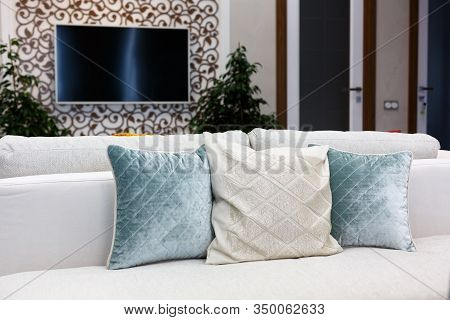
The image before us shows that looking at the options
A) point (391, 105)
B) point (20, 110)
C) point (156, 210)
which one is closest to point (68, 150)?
point (156, 210)

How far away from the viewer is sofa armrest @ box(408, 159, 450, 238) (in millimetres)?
1923

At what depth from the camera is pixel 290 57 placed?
527 cm

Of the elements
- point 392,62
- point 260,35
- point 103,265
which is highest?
point 260,35

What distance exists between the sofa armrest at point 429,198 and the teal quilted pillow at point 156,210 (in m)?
0.80

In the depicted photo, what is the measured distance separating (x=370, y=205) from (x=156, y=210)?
0.71 m

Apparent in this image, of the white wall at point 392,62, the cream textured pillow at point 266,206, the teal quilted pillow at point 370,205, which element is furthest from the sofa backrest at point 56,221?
the white wall at point 392,62

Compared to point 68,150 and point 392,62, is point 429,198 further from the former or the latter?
point 392,62

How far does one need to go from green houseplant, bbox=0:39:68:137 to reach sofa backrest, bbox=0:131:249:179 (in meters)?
2.92

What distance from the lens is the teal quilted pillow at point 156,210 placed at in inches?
60.4

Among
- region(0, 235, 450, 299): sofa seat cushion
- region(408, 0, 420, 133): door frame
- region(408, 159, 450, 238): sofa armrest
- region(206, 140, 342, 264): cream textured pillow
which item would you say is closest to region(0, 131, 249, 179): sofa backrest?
region(206, 140, 342, 264): cream textured pillow

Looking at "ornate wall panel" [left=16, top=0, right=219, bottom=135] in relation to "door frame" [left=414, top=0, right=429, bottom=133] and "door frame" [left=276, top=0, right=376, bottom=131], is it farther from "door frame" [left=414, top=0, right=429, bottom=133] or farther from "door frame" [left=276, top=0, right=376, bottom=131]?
"door frame" [left=414, top=0, right=429, bottom=133]

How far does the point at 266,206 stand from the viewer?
162 cm
